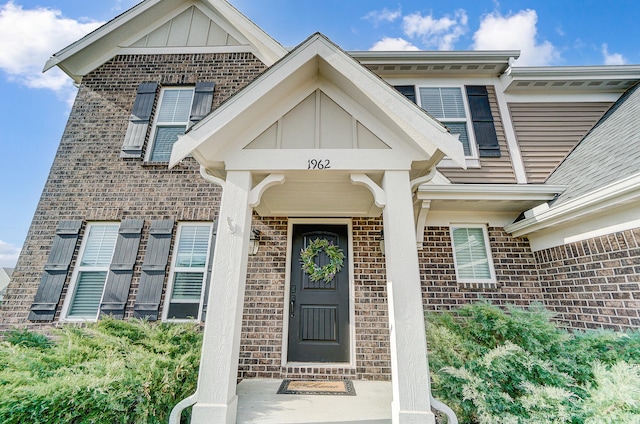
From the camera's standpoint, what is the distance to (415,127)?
101 inches

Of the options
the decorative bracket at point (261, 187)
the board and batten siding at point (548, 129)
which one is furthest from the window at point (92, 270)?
the board and batten siding at point (548, 129)

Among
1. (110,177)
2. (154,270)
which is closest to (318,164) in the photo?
(154,270)

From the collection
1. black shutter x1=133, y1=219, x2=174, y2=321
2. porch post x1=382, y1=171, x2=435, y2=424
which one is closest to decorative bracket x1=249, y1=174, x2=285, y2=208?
porch post x1=382, y1=171, x2=435, y2=424

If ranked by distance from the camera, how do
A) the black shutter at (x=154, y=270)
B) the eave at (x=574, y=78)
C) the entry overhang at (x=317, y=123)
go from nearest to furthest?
the entry overhang at (x=317, y=123) → the black shutter at (x=154, y=270) → the eave at (x=574, y=78)

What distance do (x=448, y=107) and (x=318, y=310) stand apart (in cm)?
430

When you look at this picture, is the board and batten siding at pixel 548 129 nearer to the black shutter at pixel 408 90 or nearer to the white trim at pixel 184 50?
the black shutter at pixel 408 90

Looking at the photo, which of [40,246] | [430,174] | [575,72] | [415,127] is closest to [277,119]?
[415,127]

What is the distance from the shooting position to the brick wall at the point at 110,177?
435cm

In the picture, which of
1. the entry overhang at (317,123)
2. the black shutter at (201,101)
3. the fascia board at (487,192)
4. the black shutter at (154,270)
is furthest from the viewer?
the black shutter at (201,101)

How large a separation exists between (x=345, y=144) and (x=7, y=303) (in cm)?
563

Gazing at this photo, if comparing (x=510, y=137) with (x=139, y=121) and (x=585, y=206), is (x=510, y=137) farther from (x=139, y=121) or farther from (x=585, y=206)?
(x=139, y=121)

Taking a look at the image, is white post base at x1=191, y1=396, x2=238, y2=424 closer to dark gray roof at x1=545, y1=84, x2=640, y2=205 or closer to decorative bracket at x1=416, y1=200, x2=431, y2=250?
decorative bracket at x1=416, y1=200, x2=431, y2=250

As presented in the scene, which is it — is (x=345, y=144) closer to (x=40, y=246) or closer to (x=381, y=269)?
(x=381, y=269)

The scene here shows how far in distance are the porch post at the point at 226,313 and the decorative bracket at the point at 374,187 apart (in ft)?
3.68
